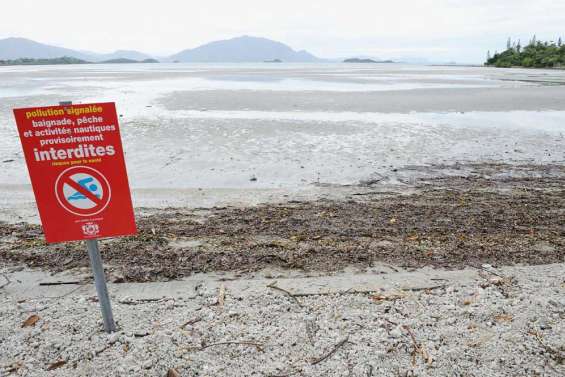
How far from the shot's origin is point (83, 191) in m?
2.87

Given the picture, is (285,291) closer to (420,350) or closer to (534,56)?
(420,350)

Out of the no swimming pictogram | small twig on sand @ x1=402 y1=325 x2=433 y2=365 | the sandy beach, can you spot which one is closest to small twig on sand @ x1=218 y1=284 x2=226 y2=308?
the sandy beach

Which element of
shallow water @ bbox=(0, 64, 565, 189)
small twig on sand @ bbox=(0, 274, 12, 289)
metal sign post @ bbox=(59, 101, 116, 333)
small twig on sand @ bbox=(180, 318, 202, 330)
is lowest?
shallow water @ bbox=(0, 64, 565, 189)

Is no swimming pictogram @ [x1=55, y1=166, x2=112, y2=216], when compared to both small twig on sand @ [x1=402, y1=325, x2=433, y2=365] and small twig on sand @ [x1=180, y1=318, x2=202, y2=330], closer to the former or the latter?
small twig on sand @ [x1=180, y1=318, x2=202, y2=330]

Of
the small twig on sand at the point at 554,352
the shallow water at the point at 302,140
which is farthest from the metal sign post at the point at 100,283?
the shallow water at the point at 302,140

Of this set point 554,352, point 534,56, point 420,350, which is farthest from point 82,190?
point 534,56

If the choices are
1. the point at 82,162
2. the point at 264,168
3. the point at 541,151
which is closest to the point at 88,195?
the point at 82,162

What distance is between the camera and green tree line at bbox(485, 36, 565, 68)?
75.6 meters

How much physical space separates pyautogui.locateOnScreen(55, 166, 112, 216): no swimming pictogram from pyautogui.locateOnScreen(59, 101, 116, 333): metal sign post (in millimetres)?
279

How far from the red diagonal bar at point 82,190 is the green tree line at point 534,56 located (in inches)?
3539

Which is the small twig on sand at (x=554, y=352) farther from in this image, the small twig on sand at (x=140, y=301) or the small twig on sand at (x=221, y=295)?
the small twig on sand at (x=140, y=301)

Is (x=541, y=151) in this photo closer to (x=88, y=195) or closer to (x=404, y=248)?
(x=404, y=248)

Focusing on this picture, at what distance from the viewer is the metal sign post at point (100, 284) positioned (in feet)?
10.0

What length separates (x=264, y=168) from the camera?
966cm
